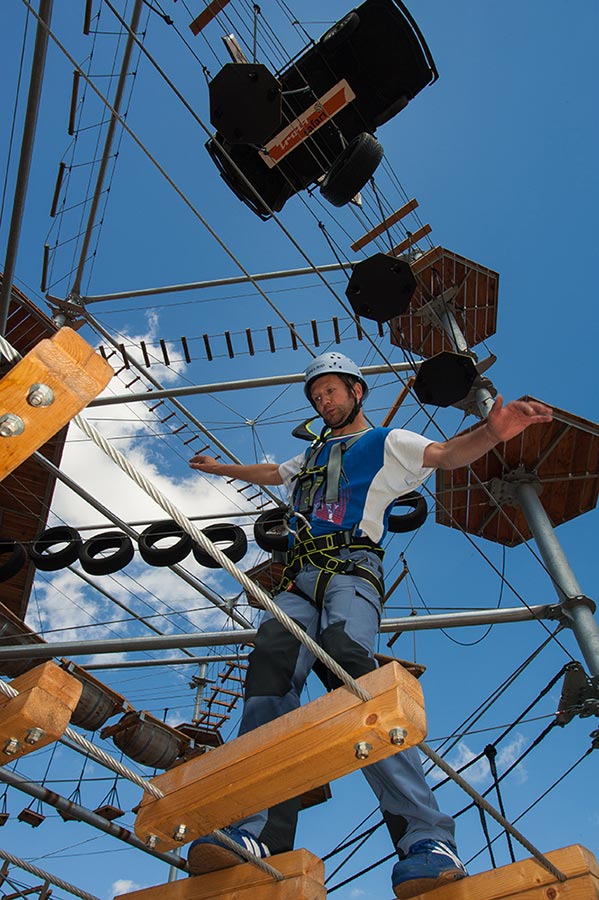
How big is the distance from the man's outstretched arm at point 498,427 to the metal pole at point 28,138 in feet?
11.8

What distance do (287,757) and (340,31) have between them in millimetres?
10262

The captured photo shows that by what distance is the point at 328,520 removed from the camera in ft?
9.27

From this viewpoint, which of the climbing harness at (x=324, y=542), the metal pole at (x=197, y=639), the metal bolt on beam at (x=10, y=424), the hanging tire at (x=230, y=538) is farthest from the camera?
the hanging tire at (x=230, y=538)

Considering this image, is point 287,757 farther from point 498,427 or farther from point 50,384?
point 498,427

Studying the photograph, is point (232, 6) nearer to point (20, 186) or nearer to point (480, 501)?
point (20, 186)

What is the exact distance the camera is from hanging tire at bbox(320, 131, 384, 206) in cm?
842

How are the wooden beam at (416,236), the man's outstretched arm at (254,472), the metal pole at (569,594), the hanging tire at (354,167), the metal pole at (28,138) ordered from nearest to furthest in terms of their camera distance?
the man's outstretched arm at (254,472), the metal pole at (28,138), the metal pole at (569,594), the hanging tire at (354,167), the wooden beam at (416,236)

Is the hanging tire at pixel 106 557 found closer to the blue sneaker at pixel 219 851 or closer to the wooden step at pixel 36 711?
the blue sneaker at pixel 219 851

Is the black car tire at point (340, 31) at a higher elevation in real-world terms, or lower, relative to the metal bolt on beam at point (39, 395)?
higher

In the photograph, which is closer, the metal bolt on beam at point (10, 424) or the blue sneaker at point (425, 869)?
the metal bolt on beam at point (10, 424)

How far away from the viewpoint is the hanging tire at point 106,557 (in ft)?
22.5

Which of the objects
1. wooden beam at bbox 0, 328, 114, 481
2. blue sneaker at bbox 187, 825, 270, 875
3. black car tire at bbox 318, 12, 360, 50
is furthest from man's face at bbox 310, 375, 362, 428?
black car tire at bbox 318, 12, 360, 50

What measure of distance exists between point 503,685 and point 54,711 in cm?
488

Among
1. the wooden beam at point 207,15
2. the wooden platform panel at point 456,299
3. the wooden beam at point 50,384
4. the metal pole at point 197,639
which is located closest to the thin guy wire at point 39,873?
the wooden beam at point 50,384
